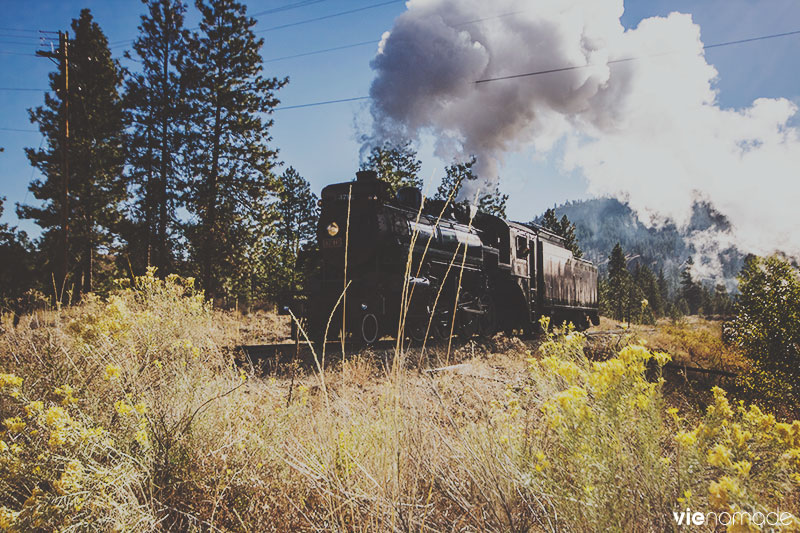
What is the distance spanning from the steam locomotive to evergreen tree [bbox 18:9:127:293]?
15901 mm

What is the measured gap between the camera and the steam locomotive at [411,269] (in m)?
7.94

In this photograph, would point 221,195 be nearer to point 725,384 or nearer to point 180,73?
point 180,73

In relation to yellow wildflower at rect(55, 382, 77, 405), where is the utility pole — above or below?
above

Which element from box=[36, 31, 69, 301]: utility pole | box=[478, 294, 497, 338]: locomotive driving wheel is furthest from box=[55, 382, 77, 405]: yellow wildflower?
box=[36, 31, 69, 301]: utility pole

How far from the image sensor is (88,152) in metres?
19.8

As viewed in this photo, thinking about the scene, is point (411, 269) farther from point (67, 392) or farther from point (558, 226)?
point (558, 226)

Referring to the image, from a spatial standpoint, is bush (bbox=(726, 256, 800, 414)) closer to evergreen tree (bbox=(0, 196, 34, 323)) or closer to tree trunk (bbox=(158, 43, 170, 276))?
tree trunk (bbox=(158, 43, 170, 276))

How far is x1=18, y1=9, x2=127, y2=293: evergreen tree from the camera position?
63.3 ft

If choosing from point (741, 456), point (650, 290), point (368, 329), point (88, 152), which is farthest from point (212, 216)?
point (650, 290)

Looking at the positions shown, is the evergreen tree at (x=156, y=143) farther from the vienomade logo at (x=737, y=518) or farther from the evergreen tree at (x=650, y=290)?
the evergreen tree at (x=650, y=290)

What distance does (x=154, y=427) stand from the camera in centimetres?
209

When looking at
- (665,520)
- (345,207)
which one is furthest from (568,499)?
(345,207)

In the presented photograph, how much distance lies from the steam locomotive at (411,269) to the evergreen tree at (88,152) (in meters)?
15.9

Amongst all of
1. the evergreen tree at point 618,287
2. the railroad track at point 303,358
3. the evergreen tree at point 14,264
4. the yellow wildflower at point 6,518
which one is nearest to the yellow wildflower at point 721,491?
the yellow wildflower at point 6,518
